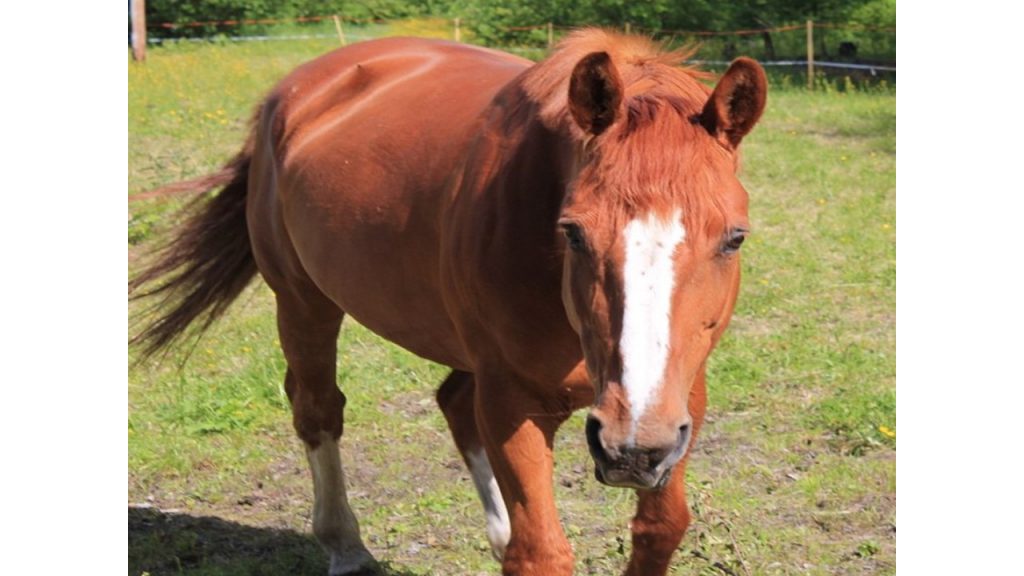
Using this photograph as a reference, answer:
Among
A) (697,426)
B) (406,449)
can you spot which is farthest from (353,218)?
(406,449)

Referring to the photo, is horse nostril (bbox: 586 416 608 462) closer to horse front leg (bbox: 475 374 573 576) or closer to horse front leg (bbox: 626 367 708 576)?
horse front leg (bbox: 475 374 573 576)

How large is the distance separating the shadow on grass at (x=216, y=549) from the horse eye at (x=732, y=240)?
7.65 feet

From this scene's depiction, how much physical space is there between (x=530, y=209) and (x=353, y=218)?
109 cm

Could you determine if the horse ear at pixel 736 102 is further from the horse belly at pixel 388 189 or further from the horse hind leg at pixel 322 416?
the horse hind leg at pixel 322 416

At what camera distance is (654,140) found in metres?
2.77

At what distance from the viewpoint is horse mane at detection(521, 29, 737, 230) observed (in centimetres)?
265

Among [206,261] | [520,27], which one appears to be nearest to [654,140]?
[206,261]

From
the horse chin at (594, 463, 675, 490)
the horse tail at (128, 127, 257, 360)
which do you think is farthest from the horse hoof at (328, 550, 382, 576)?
the horse chin at (594, 463, 675, 490)

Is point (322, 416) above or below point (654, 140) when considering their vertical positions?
below

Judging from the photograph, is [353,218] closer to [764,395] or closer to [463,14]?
[764,395]

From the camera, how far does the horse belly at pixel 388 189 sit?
151 inches

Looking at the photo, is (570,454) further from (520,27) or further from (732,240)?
(520,27)

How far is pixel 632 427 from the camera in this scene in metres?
2.47

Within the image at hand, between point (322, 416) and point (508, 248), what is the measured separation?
1.84 meters
